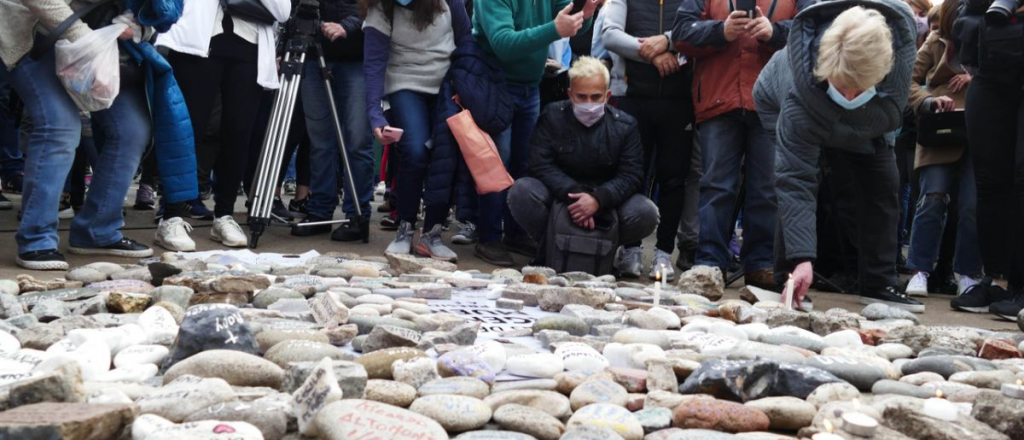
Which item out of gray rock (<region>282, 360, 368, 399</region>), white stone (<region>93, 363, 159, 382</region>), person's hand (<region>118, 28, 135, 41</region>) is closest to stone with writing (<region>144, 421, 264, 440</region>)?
gray rock (<region>282, 360, 368, 399</region>)

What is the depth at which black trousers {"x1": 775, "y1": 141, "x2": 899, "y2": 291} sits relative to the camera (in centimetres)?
420

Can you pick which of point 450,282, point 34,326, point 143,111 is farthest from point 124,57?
point 34,326

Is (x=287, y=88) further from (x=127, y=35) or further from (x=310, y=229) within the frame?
(x=127, y=35)

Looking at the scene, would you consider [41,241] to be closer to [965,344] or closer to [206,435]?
[206,435]

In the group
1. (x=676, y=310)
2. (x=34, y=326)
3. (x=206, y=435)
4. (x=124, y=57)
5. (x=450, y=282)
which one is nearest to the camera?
(x=206, y=435)

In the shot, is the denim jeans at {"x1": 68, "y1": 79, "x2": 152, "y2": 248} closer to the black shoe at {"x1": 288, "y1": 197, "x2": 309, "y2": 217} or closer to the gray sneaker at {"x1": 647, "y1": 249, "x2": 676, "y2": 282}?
the black shoe at {"x1": 288, "y1": 197, "x2": 309, "y2": 217}

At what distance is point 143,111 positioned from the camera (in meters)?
4.43

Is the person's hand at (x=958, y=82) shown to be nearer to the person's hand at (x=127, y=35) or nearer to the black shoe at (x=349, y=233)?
the black shoe at (x=349, y=233)

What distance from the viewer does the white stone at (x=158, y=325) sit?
8.08 ft

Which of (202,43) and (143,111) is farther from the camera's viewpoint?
(202,43)

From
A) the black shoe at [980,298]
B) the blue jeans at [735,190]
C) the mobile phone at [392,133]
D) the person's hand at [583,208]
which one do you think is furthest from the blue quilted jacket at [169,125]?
the black shoe at [980,298]

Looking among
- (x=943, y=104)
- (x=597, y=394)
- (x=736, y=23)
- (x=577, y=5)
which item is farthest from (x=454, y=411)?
(x=943, y=104)

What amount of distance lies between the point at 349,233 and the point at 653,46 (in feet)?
6.21

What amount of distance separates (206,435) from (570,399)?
2.50 ft
